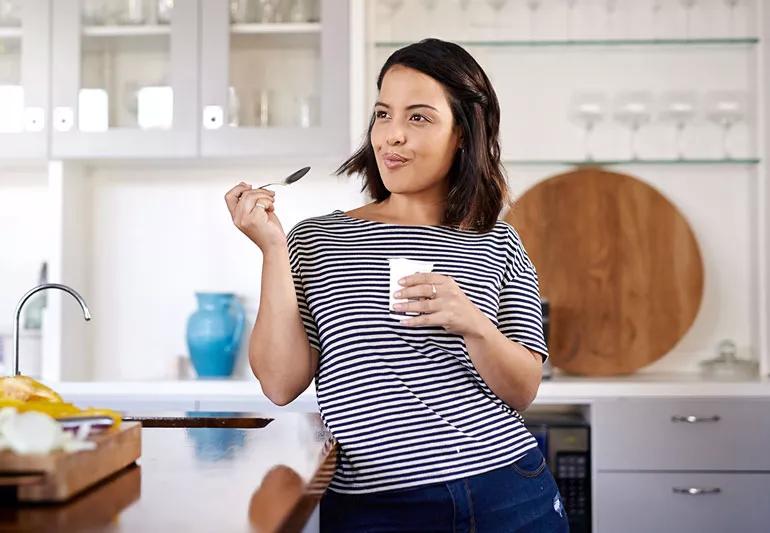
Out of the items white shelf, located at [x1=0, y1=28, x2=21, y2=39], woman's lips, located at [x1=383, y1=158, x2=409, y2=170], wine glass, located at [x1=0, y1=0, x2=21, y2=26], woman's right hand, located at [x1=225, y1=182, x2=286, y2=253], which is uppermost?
wine glass, located at [x1=0, y1=0, x2=21, y2=26]

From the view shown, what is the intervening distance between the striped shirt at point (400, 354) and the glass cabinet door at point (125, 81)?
67.2 inches

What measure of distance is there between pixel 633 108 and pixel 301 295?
2.04m

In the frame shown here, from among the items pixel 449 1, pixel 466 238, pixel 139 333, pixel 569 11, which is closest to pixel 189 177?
pixel 139 333

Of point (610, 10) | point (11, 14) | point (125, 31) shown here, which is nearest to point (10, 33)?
point (11, 14)

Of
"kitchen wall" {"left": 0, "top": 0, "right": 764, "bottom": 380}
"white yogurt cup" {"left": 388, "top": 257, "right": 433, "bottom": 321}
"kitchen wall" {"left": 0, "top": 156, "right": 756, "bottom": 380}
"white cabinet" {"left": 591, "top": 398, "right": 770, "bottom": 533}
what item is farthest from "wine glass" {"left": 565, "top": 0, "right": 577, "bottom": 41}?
"white yogurt cup" {"left": 388, "top": 257, "right": 433, "bottom": 321}

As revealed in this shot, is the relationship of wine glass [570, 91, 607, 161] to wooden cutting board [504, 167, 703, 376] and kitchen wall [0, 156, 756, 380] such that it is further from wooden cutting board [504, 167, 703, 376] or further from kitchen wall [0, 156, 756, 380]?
kitchen wall [0, 156, 756, 380]

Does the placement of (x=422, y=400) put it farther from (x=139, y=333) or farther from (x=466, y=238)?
(x=139, y=333)

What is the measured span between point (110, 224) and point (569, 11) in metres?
1.67

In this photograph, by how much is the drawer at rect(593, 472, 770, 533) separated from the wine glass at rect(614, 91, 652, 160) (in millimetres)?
1087

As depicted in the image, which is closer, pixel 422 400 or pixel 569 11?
pixel 422 400

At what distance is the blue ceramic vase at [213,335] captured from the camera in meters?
3.23

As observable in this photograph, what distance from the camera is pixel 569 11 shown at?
3.42m

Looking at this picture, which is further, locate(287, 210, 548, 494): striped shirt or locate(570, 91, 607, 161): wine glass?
locate(570, 91, 607, 161): wine glass

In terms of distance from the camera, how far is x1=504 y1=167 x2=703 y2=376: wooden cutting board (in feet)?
10.9
